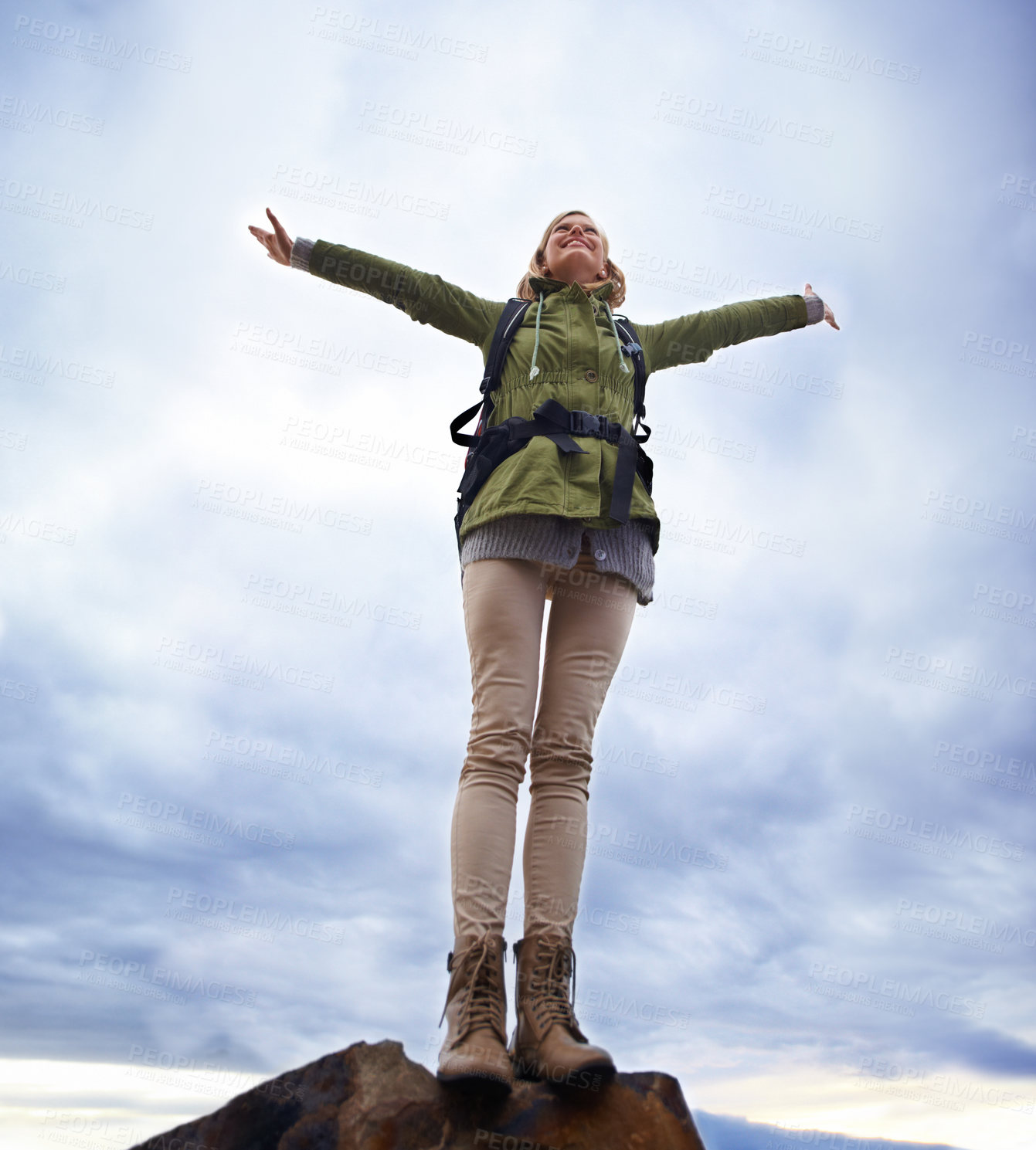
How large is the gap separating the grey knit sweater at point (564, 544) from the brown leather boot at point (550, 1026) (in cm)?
135

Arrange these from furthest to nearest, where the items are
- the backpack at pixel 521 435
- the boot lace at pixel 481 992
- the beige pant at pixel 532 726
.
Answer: the backpack at pixel 521 435, the beige pant at pixel 532 726, the boot lace at pixel 481 992

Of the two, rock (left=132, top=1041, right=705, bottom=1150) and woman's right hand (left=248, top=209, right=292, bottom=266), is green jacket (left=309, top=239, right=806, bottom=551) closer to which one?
woman's right hand (left=248, top=209, right=292, bottom=266)

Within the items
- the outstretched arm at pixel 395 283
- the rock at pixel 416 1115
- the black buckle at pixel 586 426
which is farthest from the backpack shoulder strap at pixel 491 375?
the rock at pixel 416 1115

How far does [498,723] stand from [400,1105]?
4.04 ft

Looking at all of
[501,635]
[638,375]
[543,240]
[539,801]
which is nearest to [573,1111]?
[539,801]

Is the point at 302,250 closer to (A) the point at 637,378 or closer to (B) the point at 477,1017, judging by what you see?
(A) the point at 637,378

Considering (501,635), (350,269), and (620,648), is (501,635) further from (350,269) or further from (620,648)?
(350,269)

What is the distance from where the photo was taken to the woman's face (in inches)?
157

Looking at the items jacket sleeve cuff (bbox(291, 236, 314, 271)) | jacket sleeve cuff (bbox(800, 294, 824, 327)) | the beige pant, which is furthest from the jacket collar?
the beige pant

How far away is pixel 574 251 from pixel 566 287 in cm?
23

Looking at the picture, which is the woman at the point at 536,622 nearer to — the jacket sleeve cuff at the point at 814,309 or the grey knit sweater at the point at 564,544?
the grey knit sweater at the point at 564,544

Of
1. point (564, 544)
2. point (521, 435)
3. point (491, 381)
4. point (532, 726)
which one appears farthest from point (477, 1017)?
point (491, 381)

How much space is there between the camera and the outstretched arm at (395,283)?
147 inches

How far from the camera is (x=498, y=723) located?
→ 3072mm
